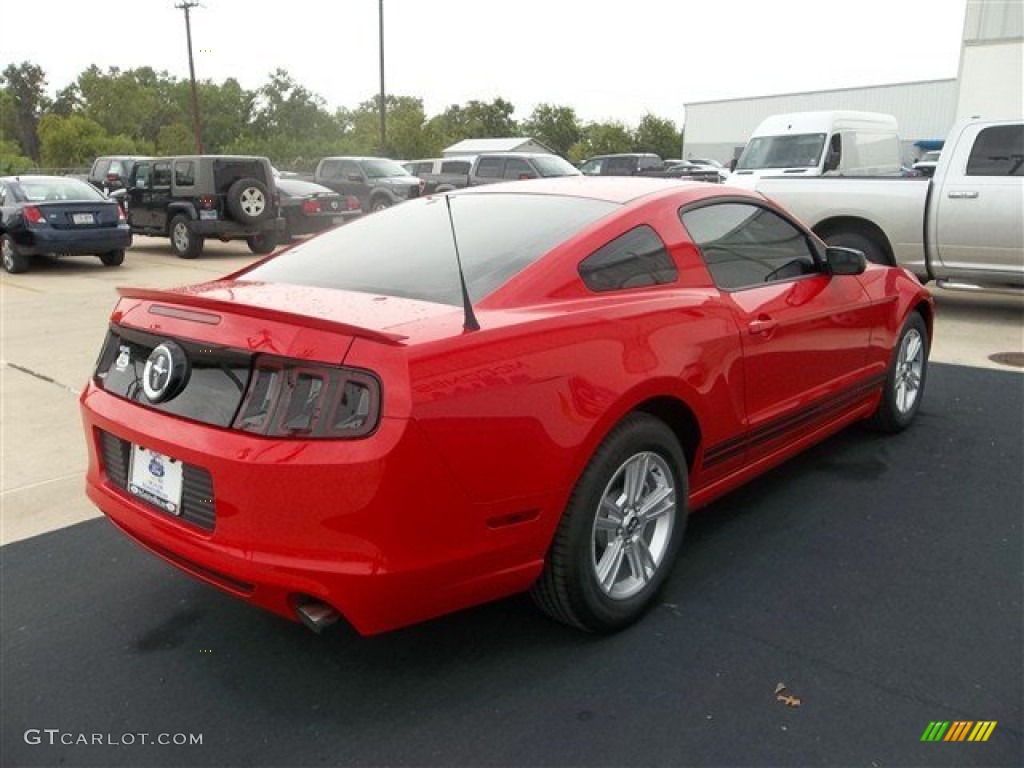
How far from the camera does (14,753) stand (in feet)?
7.88

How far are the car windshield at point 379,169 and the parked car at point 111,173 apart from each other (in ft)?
20.4

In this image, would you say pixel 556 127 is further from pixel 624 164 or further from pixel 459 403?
pixel 459 403

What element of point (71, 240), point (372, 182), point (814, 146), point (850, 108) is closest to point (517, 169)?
point (372, 182)

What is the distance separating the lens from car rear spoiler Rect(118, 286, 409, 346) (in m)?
2.27

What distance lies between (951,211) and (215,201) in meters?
11.6

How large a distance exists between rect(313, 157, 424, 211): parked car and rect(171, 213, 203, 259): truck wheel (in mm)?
5678

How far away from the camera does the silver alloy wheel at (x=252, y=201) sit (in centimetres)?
1481

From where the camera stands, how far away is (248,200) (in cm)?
1490

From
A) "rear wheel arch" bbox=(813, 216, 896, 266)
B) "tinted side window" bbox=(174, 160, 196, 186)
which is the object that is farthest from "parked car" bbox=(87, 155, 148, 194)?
"rear wheel arch" bbox=(813, 216, 896, 266)

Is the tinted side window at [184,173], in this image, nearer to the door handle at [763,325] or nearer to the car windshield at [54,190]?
the car windshield at [54,190]

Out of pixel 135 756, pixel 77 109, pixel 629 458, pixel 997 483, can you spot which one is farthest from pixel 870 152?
pixel 77 109

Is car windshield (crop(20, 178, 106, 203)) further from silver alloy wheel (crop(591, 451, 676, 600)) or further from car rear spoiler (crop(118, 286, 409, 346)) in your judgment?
silver alloy wheel (crop(591, 451, 676, 600))

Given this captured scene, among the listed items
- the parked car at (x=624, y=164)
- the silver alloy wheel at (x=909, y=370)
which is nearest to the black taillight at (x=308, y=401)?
the silver alloy wheel at (x=909, y=370)

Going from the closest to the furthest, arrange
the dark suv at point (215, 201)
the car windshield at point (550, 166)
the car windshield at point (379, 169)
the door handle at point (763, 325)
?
1. the door handle at point (763, 325)
2. the dark suv at point (215, 201)
3. the car windshield at point (550, 166)
4. the car windshield at point (379, 169)
